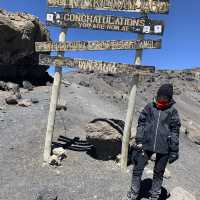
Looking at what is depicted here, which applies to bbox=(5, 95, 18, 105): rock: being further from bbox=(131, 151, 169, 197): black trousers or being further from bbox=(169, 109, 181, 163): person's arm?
bbox=(169, 109, 181, 163): person's arm

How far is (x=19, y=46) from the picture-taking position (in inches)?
972

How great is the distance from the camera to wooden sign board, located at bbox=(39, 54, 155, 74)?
1239 cm

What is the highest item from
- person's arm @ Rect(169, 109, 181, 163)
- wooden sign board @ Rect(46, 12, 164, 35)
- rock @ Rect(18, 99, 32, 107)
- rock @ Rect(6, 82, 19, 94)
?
wooden sign board @ Rect(46, 12, 164, 35)

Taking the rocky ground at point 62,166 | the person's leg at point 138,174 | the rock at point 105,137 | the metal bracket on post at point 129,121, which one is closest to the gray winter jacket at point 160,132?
the person's leg at point 138,174

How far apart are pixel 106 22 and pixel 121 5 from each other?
61cm

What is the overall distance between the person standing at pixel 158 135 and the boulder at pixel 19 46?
14.7 meters

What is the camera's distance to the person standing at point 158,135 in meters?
10.1

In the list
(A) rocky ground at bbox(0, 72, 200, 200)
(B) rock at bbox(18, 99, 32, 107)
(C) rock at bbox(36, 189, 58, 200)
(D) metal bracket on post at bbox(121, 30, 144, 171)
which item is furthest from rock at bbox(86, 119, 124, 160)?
(B) rock at bbox(18, 99, 32, 107)

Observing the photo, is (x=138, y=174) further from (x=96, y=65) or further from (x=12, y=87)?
(x=12, y=87)

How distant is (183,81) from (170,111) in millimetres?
56196

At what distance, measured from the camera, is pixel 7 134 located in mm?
15086

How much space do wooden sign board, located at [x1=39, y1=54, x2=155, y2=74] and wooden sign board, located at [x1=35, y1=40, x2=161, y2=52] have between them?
29cm

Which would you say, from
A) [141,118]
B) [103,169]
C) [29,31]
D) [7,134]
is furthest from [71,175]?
[29,31]

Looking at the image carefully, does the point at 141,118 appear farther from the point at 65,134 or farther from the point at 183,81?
the point at 183,81
